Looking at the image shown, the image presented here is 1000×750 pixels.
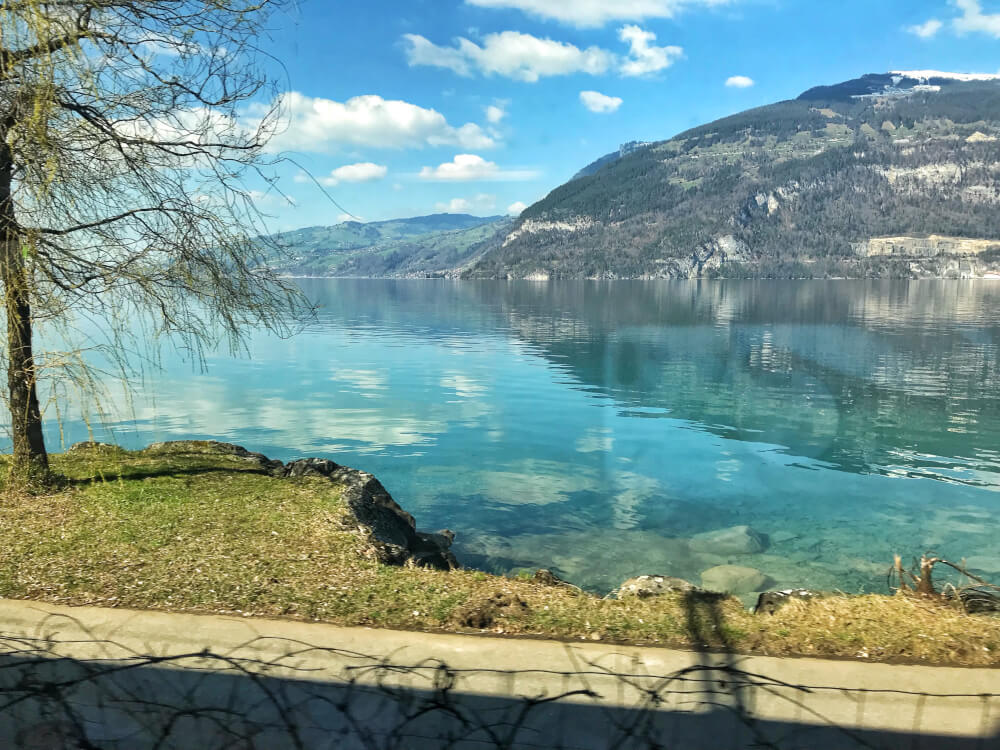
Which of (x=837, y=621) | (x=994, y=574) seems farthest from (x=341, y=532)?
(x=994, y=574)

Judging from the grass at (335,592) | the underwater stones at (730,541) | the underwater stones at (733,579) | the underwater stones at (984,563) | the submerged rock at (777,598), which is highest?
the grass at (335,592)

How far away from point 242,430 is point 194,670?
2580 cm

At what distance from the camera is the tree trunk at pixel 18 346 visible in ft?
26.8

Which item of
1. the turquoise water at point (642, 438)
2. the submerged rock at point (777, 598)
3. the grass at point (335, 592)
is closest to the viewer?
the grass at point (335, 592)

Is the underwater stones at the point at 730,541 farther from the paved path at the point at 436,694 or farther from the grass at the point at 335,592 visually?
the paved path at the point at 436,694

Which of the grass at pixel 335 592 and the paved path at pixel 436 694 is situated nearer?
the paved path at pixel 436 694

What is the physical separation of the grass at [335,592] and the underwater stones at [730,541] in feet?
31.2

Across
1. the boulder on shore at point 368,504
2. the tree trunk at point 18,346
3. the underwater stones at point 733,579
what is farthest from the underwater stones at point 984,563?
the tree trunk at point 18,346

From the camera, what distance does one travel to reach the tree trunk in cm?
816

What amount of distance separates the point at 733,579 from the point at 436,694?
35.5 ft

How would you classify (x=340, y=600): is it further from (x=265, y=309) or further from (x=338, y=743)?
(x=265, y=309)

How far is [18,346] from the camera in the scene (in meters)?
9.02

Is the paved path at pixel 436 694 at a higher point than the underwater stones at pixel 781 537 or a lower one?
higher

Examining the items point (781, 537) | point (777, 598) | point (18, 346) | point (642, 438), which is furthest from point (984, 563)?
point (18, 346)
